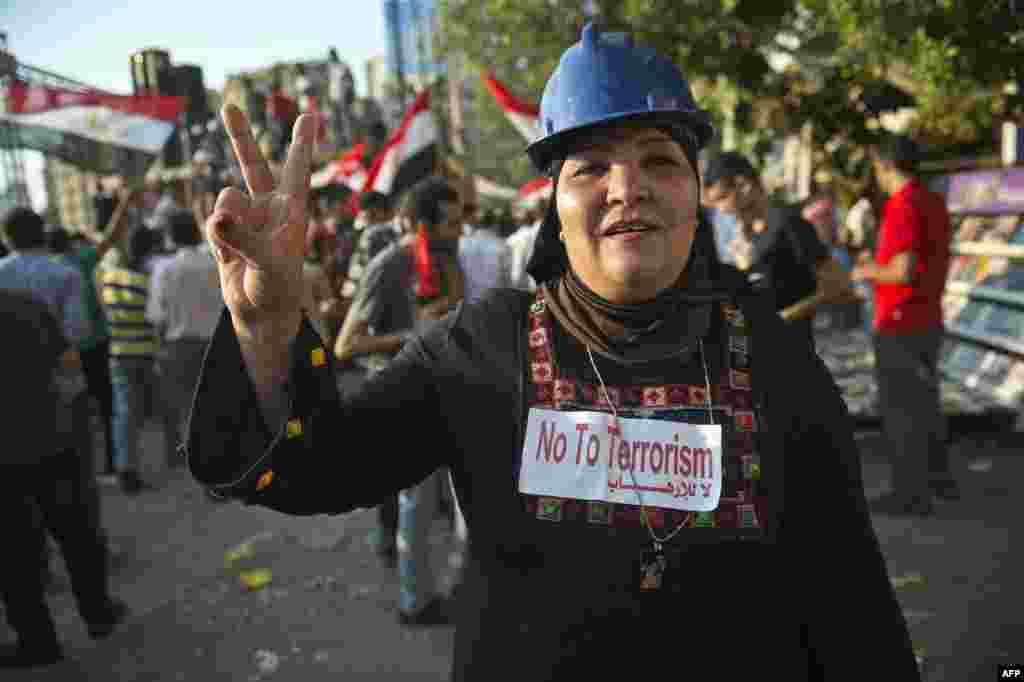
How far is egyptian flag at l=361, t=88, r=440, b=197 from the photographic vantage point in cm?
739

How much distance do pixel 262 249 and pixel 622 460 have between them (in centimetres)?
71

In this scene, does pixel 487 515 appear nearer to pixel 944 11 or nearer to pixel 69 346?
pixel 69 346

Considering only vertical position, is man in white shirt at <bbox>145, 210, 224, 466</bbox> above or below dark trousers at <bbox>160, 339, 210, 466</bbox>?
above

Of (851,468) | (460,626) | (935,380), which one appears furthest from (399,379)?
(935,380)

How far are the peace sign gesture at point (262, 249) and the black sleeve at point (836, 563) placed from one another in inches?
35.1

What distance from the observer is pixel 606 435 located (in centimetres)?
157

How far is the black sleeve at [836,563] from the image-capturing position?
4.99ft

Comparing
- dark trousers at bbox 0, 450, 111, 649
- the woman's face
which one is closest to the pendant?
Result: the woman's face

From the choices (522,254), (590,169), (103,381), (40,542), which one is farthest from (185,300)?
(590,169)

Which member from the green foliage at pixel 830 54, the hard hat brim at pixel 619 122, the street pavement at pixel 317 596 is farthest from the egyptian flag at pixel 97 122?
the hard hat brim at pixel 619 122

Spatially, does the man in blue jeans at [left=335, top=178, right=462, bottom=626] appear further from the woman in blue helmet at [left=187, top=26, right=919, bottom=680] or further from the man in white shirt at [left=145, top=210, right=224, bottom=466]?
the woman in blue helmet at [left=187, top=26, right=919, bottom=680]

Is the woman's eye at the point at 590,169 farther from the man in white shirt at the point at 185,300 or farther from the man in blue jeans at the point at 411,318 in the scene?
the man in white shirt at the point at 185,300

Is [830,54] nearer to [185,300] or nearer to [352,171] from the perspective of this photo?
[352,171]

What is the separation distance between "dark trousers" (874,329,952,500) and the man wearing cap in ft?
3.37
